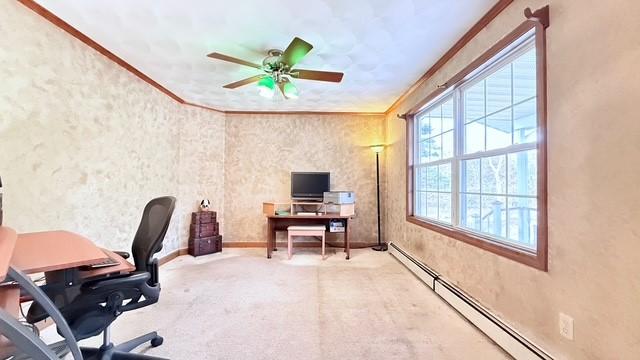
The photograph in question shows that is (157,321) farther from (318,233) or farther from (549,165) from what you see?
(549,165)

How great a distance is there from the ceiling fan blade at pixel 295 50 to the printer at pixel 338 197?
2238 millimetres

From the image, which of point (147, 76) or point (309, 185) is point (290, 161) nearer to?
point (309, 185)

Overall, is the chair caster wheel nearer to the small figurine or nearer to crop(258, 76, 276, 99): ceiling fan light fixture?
crop(258, 76, 276, 99): ceiling fan light fixture

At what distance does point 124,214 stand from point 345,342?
2.73 metres

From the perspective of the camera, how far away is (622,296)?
1.25 meters

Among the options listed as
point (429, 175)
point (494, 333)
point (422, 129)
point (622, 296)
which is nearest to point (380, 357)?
point (494, 333)

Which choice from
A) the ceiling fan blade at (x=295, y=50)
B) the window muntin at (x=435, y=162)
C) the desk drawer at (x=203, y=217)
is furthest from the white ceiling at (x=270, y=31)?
the desk drawer at (x=203, y=217)

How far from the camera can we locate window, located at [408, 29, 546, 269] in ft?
6.17

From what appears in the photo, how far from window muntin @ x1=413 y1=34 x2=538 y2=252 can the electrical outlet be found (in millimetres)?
407

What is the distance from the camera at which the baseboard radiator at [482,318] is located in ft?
5.65

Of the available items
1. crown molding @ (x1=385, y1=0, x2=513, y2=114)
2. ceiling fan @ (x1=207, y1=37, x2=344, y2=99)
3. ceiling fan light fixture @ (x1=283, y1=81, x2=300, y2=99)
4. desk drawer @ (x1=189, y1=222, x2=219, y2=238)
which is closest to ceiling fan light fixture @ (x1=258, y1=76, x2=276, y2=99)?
ceiling fan @ (x1=207, y1=37, x2=344, y2=99)

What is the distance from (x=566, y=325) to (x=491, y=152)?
1.25m

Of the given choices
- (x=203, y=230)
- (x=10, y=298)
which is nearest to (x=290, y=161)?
(x=203, y=230)

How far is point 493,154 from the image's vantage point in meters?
2.26
